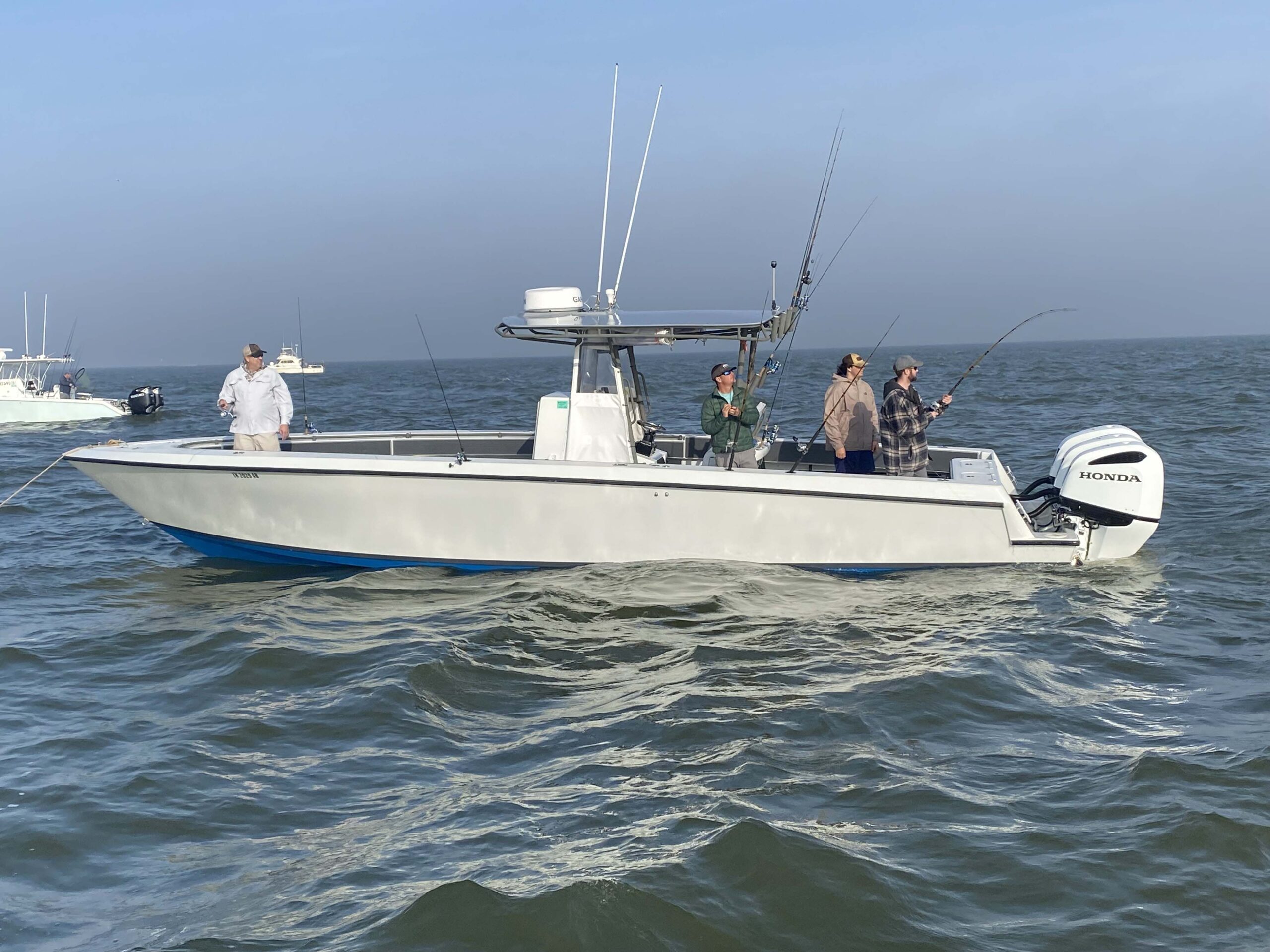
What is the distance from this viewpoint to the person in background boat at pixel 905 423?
341 inches

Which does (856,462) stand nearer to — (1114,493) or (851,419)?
(851,419)

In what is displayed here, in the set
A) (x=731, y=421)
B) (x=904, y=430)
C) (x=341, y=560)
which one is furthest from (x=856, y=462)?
(x=341, y=560)

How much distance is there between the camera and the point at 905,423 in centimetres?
869

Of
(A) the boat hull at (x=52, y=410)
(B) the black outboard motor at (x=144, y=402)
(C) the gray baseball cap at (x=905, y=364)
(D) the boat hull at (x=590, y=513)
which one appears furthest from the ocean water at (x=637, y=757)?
(B) the black outboard motor at (x=144, y=402)

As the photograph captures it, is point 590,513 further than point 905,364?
No

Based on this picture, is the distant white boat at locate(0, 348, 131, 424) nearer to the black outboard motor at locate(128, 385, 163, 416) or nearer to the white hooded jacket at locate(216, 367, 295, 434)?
the black outboard motor at locate(128, 385, 163, 416)

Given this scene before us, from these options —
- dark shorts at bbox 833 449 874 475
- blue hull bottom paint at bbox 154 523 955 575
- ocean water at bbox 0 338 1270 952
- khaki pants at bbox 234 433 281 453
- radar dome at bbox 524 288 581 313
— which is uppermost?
radar dome at bbox 524 288 581 313

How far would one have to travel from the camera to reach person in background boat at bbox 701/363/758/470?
8.68 m

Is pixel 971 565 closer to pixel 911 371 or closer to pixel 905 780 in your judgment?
pixel 911 371

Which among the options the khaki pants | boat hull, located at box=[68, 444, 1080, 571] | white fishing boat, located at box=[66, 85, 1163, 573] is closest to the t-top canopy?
white fishing boat, located at box=[66, 85, 1163, 573]

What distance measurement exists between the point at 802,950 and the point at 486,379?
5900cm

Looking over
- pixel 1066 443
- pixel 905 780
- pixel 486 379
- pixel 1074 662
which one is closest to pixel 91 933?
pixel 905 780

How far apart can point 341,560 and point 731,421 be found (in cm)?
339

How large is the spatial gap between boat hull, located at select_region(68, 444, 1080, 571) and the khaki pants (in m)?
0.35
